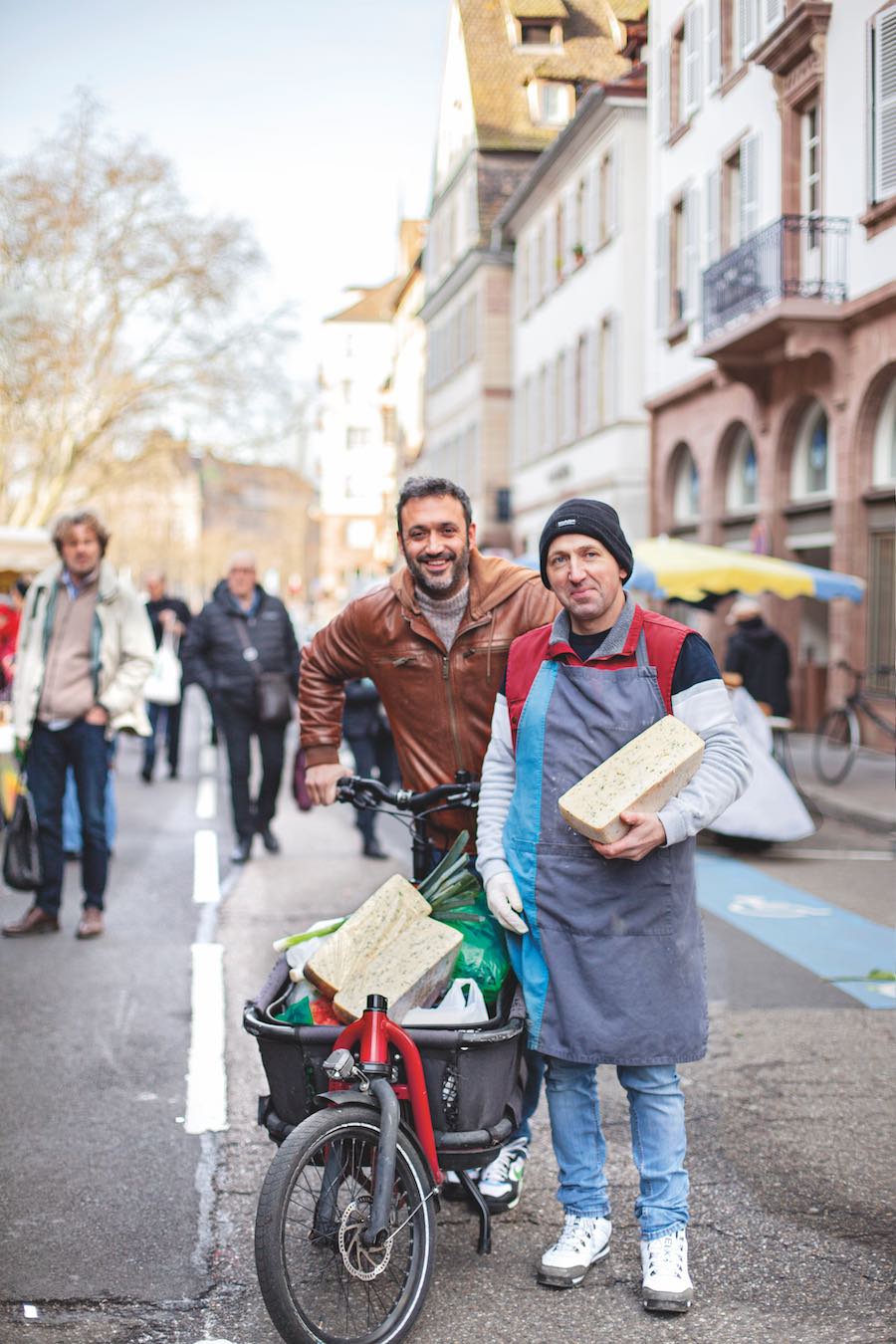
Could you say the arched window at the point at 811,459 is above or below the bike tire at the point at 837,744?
above

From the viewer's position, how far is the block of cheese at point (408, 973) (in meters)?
3.71

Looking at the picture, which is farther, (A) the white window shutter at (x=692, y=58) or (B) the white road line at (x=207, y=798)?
(A) the white window shutter at (x=692, y=58)

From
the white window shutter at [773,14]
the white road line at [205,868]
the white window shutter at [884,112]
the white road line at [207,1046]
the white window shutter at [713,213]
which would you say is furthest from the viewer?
the white window shutter at [713,213]

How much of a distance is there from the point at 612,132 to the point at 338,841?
74.2 feet

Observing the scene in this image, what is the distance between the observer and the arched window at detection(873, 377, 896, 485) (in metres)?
20.2

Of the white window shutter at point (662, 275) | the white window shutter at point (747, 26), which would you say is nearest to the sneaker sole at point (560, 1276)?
the white window shutter at point (747, 26)

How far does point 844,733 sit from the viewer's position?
17875mm

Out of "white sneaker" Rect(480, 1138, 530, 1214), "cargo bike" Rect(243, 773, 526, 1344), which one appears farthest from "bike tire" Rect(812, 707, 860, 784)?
"cargo bike" Rect(243, 773, 526, 1344)

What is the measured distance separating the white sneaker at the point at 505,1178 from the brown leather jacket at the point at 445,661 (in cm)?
86

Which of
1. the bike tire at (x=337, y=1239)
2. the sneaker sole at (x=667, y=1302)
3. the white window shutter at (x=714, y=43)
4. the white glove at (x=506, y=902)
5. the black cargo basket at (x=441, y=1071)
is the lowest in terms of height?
the sneaker sole at (x=667, y=1302)

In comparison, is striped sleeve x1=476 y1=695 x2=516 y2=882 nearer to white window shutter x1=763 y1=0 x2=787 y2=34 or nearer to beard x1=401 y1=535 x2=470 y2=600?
beard x1=401 y1=535 x2=470 y2=600

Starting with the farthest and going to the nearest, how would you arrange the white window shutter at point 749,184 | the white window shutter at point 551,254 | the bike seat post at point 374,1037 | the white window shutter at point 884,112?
the white window shutter at point 551,254 → the white window shutter at point 749,184 → the white window shutter at point 884,112 → the bike seat post at point 374,1037

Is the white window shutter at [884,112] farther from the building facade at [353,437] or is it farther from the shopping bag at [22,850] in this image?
the building facade at [353,437]

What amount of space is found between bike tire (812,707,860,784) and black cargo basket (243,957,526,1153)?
13.4m
